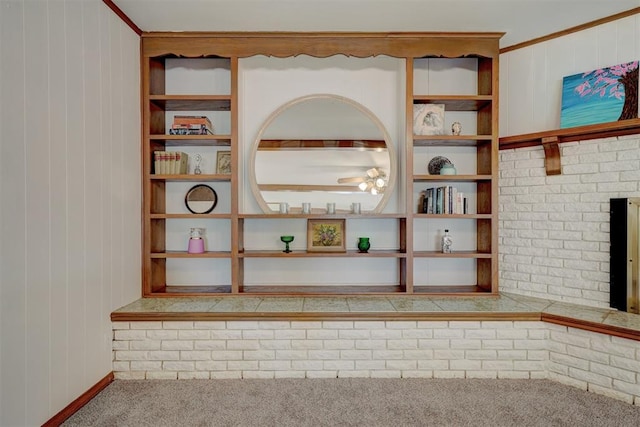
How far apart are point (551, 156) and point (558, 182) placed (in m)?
0.20

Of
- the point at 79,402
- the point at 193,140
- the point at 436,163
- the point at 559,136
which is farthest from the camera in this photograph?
the point at 436,163

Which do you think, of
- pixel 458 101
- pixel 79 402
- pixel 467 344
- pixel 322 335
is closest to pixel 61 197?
pixel 79 402

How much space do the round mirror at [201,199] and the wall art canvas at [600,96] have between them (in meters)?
2.69

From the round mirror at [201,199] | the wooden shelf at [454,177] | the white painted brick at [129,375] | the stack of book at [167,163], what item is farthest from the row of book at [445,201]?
the white painted brick at [129,375]

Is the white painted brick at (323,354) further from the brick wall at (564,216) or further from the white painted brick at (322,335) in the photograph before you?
the brick wall at (564,216)

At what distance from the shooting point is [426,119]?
2.65m

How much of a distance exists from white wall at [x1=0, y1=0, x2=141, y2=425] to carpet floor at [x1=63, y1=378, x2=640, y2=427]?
352 millimetres

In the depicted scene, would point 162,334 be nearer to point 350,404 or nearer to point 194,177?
point 194,177

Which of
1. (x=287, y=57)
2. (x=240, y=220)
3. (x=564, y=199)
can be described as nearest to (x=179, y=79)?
(x=287, y=57)

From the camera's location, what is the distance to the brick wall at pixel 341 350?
226 centimetres

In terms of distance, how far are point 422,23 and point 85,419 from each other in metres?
3.20

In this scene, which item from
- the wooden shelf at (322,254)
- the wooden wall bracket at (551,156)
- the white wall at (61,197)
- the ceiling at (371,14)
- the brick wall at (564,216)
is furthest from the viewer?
the wooden shelf at (322,254)

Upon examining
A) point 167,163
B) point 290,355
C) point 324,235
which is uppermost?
point 167,163

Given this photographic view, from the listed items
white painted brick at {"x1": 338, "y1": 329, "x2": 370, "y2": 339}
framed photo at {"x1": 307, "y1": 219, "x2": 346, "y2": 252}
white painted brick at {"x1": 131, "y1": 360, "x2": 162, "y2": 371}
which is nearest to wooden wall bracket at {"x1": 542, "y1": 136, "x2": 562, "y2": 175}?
framed photo at {"x1": 307, "y1": 219, "x2": 346, "y2": 252}
